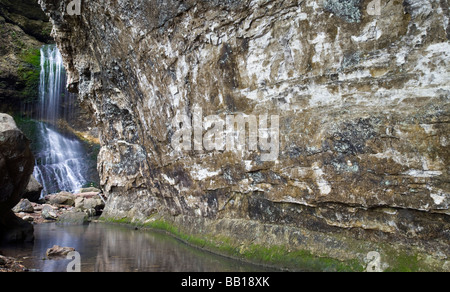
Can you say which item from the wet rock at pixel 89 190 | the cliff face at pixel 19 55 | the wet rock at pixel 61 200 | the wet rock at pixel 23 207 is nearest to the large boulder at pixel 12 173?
the wet rock at pixel 23 207

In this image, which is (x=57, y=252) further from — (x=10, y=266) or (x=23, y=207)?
(x=23, y=207)

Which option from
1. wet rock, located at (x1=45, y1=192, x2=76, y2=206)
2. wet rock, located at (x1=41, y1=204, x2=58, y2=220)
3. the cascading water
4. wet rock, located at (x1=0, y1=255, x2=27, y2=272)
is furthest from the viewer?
the cascading water

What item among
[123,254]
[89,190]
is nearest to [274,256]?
[123,254]

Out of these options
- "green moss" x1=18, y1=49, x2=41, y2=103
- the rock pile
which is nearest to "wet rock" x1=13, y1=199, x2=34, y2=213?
the rock pile

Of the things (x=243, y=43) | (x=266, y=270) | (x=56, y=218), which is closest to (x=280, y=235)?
(x=266, y=270)

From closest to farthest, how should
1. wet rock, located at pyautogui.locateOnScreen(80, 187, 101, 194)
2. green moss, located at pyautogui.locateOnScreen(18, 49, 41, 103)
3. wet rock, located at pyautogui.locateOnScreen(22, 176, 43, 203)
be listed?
wet rock, located at pyautogui.locateOnScreen(22, 176, 43, 203) < wet rock, located at pyautogui.locateOnScreen(80, 187, 101, 194) < green moss, located at pyautogui.locateOnScreen(18, 49, 41, 103)

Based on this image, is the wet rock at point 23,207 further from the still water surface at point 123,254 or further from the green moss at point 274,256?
the green moss at point 274,256

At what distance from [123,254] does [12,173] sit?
363cm

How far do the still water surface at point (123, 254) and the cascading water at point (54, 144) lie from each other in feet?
48.1

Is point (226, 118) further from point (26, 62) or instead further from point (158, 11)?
point (26, 62)

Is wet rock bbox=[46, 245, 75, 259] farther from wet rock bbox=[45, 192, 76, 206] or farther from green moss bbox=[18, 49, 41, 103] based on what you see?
green moss bbox=[18, 49, 41, 103]

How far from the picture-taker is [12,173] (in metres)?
9.35

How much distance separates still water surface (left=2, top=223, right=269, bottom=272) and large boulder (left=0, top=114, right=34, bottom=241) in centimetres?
71

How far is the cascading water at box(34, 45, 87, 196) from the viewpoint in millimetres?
25953
